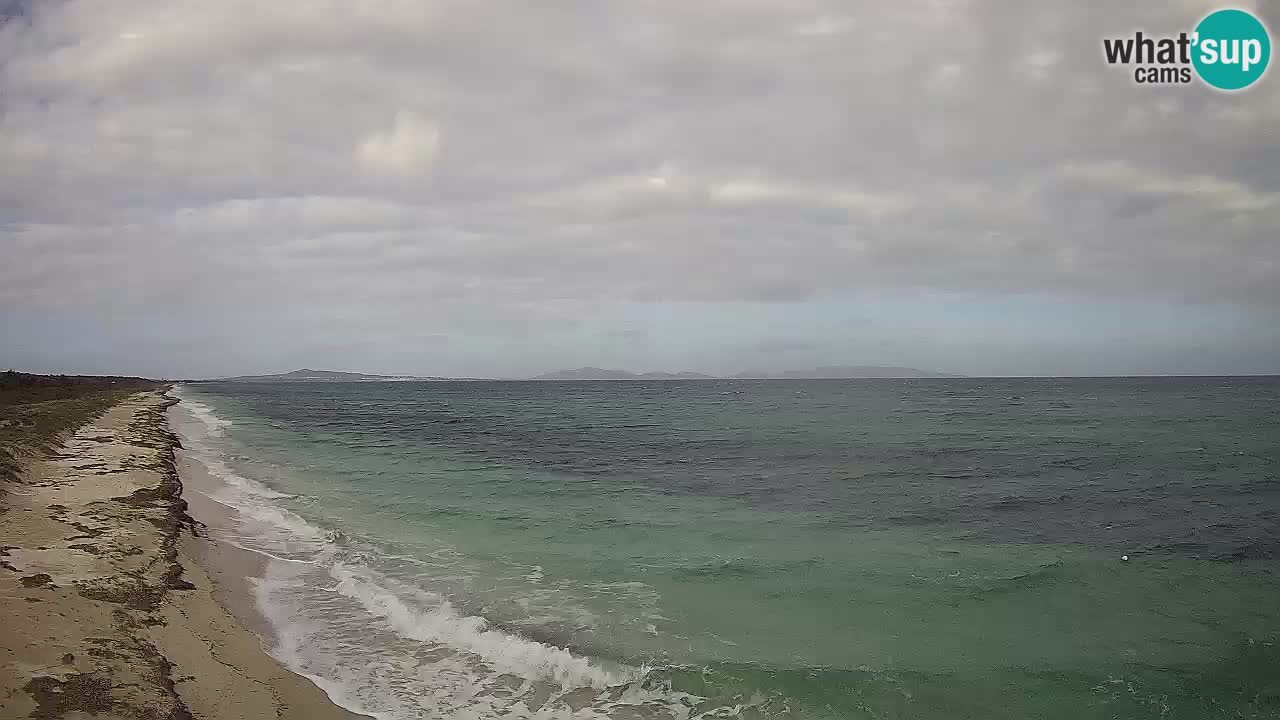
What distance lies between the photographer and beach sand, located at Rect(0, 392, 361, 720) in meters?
6.38

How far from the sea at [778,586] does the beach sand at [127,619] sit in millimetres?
634

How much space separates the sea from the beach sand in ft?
2.08

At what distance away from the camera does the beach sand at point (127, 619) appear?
20.9ft

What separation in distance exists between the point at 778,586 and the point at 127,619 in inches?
360

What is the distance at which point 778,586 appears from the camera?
447 inches

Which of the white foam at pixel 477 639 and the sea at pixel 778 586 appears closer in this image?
the sea at pixel 778 586

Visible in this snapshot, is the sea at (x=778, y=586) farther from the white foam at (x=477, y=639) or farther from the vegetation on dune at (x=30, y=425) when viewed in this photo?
the vegetation on dune at (x=30, y=425)

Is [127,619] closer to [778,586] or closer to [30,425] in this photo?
[778,586]

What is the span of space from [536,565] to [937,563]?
7512mm

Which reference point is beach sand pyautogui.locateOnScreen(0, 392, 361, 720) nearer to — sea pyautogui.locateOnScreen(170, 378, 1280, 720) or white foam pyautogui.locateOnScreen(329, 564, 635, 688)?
sea pyautogui.locateOnScreen(170, 378, 1280, 720)

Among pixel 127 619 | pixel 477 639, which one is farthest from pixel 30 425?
pixel 477 639

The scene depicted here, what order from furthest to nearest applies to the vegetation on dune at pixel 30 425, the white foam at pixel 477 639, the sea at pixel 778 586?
the vegetation on dune at pixel 30 425 < the white foam at pixel 477 639 < the sea at pixel 778 586

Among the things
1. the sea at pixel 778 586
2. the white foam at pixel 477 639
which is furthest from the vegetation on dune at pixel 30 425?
the white foam at pixel 477 639

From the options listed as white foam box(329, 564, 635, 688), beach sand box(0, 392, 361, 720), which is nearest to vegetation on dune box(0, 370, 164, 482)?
beach sand box(0, 392, 361, 720)
